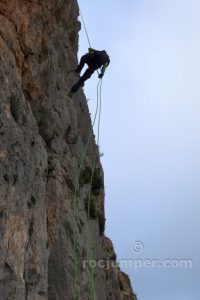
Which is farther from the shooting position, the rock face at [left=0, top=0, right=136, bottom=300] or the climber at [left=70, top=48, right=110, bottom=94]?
the climber at [left=70, top=48, right=110, bottom=94]

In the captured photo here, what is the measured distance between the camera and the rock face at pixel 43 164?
938 centimetres

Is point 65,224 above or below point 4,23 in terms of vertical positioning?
below

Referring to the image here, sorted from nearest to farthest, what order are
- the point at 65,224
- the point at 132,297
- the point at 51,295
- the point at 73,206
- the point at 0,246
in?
the point at 0,246 → the point at 51,295 → the point at 65,224 → the point at 73,206 → the point at 132,297

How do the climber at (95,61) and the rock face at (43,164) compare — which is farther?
the climber at (95,61)

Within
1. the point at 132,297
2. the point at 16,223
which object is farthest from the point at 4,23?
the point at 132,297

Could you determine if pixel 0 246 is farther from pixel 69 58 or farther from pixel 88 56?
pixel 69 58

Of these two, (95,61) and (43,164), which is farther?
(95,61)

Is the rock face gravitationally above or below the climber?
below

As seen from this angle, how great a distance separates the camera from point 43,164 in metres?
11.7

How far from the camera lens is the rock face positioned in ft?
30.8

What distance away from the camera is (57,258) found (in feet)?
39.0

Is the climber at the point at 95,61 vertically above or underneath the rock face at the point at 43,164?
above

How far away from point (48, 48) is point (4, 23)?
277cm

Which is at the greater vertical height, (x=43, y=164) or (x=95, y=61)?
(x=95, y=61)
